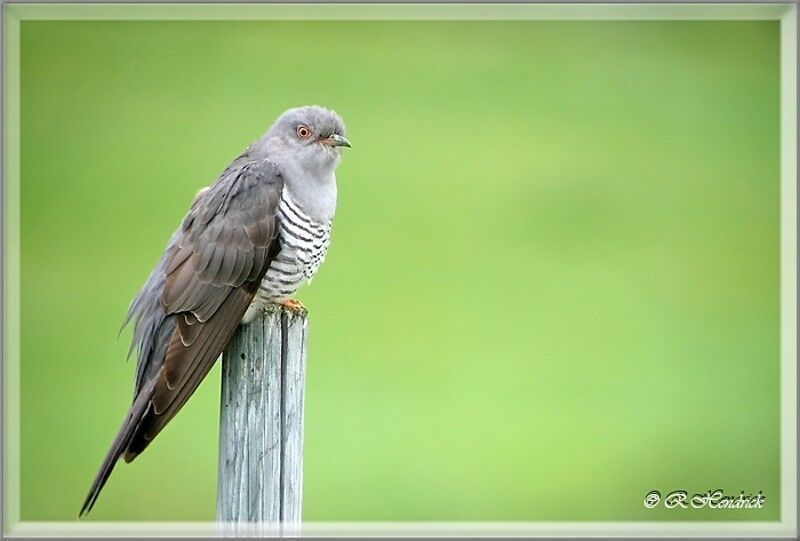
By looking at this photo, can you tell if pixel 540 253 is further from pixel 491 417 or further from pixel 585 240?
pixel 491 417

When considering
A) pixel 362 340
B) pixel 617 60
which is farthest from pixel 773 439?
pixel 362 340

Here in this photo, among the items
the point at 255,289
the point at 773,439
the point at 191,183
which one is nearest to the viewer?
the point at 255,289

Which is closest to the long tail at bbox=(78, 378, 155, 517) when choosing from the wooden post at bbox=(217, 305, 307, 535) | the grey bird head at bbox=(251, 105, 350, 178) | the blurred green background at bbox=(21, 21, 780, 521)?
the wooden post at bbox=(217, 305, 307, 535)

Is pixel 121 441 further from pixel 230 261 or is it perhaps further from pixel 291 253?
pixel 291 253

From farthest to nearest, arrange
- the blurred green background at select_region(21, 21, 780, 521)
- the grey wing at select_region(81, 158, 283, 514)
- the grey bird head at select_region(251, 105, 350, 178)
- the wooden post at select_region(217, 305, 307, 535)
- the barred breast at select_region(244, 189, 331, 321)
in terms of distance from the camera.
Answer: the blurred green background at select_region(21, 21, 780, 521)
the grey bird head at select_region(251, 105, 350, 178)
the barred breast at select_region(244, 189, 331, 321)
the grey wing at select_region(81, 158, 283, 514)
the wooden post at select_region(217, 305, 307, 535)

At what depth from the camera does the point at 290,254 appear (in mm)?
3658

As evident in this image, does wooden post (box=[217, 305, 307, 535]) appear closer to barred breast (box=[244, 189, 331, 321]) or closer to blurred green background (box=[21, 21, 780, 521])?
barred breast (box=[244, 189, 331, 321])

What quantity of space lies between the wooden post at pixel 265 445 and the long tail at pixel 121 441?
0.88 ft

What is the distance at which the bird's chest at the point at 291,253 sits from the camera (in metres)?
3.66

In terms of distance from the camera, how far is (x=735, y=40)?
456 centimetres

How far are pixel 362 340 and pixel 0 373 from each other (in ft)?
7.83

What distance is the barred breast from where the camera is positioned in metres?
3.66

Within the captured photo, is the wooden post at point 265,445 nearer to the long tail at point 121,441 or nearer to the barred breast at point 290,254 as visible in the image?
the long tail at point 121,441

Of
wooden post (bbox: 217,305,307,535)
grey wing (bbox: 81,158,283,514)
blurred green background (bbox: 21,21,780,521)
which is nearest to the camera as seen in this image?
wooden post (bbox: 217,305,307,535)
